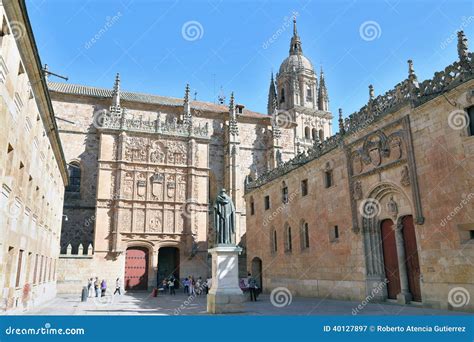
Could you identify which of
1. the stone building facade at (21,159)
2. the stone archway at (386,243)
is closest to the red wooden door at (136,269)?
the stone building facade at (21,159)

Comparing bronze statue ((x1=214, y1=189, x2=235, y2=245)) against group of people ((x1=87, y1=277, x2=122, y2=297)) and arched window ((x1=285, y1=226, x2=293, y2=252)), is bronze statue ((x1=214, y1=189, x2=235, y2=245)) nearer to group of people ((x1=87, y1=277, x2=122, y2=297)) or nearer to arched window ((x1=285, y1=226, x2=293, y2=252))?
arched window ((x1=285, y1=226, x2=293, y2=252))

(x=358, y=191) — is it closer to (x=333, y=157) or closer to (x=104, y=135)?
(x=333, y=157)

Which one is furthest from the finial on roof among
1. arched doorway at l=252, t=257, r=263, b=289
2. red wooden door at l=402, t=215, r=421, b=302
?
arched doorway at l=252, t=257, r=263, b=289

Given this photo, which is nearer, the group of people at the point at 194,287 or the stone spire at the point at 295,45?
the group of people at the point at 194,287

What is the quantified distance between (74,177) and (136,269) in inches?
423

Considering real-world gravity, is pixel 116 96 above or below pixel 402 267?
above

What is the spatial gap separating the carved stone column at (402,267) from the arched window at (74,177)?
28244 mm

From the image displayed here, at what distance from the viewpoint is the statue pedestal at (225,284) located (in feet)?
45.1

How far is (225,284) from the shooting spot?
14.1m

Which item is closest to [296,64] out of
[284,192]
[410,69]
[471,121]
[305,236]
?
[284,192]

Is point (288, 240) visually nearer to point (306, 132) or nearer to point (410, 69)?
point (410, 69)

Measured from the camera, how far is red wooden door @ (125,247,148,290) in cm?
3212

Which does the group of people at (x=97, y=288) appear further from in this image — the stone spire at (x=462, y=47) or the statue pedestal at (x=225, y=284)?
the stone spire at (x=462, y=47)

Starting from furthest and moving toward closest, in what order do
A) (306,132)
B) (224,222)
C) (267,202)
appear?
(306,132), (267,202), (224,222)
